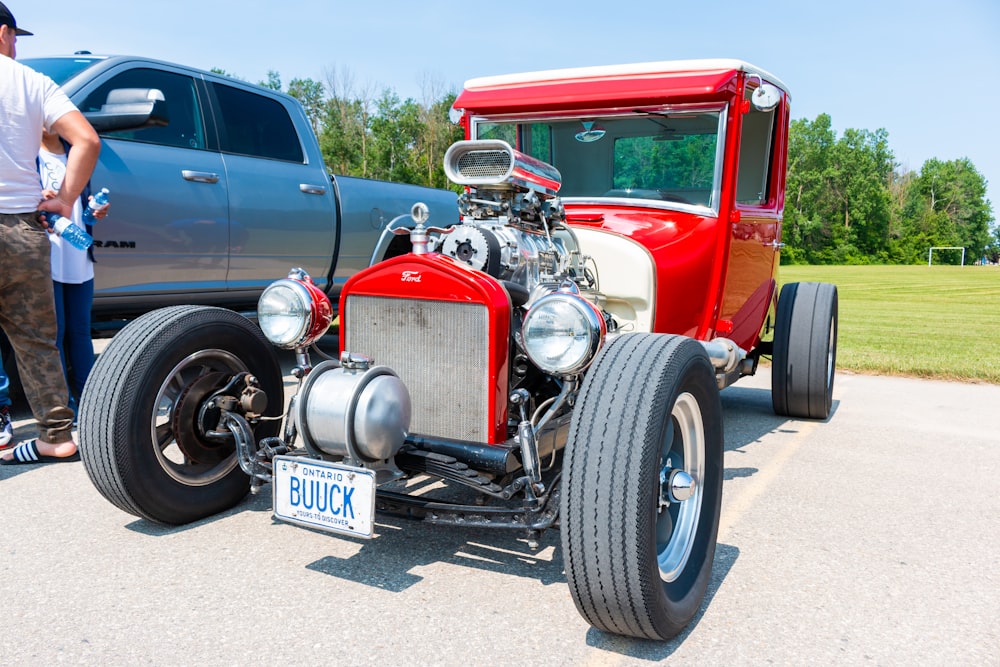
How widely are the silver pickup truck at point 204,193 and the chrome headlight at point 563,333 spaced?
1.61 metres

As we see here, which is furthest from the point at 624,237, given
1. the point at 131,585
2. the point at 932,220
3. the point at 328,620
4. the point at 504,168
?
the point at 932,220

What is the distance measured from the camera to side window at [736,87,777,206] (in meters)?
4.98

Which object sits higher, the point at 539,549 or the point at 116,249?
the point at 116,249

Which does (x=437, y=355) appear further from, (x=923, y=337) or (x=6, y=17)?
(x=923, y=337)

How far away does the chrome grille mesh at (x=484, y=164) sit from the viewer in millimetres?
3412

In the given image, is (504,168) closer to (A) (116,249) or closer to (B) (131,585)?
(B) (131,585)

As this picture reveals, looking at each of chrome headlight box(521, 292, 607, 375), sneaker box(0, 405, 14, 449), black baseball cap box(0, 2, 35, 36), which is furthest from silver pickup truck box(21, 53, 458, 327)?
chrome headlight box(521, 292, 607, 375)

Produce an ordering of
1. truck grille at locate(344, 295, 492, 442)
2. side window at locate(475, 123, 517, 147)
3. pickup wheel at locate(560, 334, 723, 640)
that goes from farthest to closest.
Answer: side window at locate(475, 123, 517, 147) → truck grille at locate(344, 295, 492, 442) → pickup wheel at locate(560, 334, 723, 640)

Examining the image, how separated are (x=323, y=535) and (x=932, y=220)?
94707 mm

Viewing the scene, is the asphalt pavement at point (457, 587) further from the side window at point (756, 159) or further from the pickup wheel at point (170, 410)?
the side window at point (756, 159)

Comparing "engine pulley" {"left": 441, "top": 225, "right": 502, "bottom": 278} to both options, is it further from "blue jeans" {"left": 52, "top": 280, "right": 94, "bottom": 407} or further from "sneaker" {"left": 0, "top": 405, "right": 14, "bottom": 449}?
"sneaker" {"left": 0, "top": 405, "right": 14, "bottom": 449}

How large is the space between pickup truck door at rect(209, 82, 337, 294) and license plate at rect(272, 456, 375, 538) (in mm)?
3456

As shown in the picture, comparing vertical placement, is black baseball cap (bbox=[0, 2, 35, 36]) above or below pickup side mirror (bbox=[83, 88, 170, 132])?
above

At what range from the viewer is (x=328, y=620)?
2.57 meters
